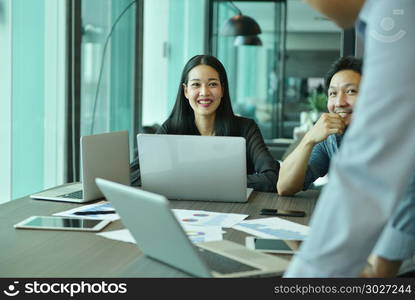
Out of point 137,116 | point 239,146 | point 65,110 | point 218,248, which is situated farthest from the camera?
point 137,116

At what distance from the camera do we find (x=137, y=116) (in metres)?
6.20

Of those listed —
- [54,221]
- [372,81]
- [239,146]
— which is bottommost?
[54,221]

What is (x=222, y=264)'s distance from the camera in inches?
61.5

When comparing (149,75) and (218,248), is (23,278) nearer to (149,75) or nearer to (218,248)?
(218,248)

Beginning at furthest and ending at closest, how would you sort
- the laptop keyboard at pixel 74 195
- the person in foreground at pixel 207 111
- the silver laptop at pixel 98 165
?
the person in foreground at pixel 207 111 → the laptop keyboard at pixel 74 195 → the silver laptop at pixel 98 165

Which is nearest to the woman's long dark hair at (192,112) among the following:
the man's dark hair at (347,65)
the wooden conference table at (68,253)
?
the man's dark hair at (347,65)

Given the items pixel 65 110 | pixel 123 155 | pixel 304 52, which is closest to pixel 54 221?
pixel 123 155

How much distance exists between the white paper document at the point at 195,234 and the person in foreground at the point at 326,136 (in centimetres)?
82

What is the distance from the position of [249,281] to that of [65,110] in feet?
10.3

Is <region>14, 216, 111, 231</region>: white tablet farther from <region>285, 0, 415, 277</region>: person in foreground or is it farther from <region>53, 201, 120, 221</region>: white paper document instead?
<region>285, 0, 415, 277</region>: person in foreground

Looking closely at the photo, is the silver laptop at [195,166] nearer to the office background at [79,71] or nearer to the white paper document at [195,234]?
the white paper document at [195,234]

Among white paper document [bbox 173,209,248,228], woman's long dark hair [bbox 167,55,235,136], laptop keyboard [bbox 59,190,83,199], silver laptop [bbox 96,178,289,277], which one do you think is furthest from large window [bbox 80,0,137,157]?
silver laptop [bbox 96,178,289,277]

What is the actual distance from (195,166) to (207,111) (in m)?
0.90

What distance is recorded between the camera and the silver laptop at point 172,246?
1.37 m
